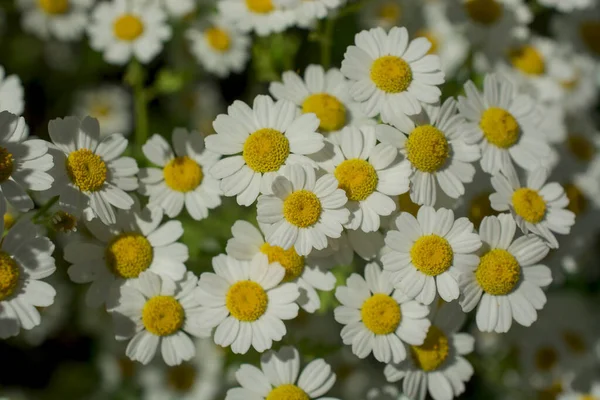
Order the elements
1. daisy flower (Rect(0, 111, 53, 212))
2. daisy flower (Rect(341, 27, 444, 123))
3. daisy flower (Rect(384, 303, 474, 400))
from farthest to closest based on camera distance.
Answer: daisy flower (Rect(384, 303, 474, 400)) < daisy flower (Rect(341, 27, 444, 123)) < daisy flower (Rect(0, 111, 53, 212))

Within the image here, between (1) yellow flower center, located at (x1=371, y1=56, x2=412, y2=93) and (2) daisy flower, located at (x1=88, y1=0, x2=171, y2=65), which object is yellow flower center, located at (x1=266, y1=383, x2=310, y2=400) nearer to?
(1) yellow flower center, located at (x1=371, y1=56, x2=412, y2=93)

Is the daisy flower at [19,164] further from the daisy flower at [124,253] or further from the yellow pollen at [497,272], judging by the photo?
the yellow pollen at [497,272]

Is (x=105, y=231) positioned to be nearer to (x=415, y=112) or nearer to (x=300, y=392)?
(x=300, y=392)

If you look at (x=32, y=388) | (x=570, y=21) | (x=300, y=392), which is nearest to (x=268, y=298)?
(x=300, y=392)

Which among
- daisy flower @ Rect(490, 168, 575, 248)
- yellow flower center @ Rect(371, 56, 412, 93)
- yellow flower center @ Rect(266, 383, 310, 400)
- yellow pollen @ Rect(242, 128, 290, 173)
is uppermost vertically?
yellow flower center @ Rect(371, 56, 412, 93)

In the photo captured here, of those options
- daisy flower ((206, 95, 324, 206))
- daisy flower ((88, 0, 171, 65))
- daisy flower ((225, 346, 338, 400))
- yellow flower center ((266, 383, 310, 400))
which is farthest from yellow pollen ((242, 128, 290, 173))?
daisy flower ((88, 0, 171, 65))

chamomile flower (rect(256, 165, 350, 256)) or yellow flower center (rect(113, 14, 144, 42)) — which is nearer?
chamomile flower (rect(256, 165, 350, 256))
